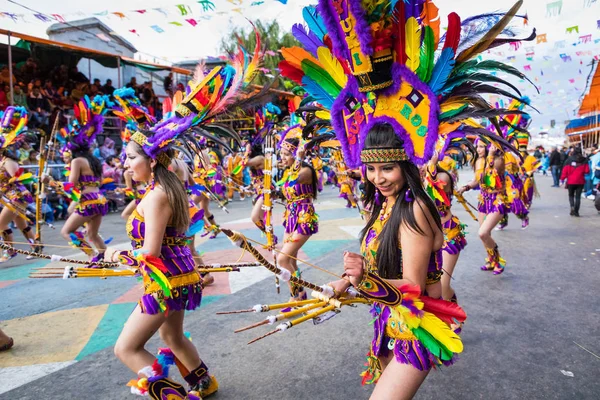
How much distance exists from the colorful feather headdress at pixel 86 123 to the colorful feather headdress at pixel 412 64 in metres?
5.71

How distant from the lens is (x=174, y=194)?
2709 mm

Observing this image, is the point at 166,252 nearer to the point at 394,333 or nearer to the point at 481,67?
the point at 394,333

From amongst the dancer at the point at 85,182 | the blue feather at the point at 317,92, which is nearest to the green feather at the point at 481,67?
the blue feather at the point at 317,92

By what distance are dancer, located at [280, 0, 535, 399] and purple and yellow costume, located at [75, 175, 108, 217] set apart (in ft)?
17.8

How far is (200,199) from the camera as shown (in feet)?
27.5

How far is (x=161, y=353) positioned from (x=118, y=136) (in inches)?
557

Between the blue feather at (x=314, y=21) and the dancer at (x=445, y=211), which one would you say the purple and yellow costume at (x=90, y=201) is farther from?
the blue feather at (x=314, y=21)

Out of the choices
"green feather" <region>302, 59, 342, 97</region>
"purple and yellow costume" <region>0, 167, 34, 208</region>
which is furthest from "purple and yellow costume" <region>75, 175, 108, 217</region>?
"green feather" <region>302, 59, 342, 97</region>

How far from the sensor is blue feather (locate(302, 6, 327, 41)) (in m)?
2.24

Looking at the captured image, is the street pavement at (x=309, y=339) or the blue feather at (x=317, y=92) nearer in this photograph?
the blue feather at (x=317, y=92)

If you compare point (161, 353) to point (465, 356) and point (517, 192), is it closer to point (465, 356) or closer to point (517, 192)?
point (465, 356)

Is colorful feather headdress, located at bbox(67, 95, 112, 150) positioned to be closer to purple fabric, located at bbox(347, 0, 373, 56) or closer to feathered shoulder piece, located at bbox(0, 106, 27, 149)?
feathered shoulder piece, located at bbox(0, 106, 27, 149)

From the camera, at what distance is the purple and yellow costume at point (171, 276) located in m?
2.53

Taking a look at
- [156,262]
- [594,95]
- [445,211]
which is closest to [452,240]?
[445,211]
